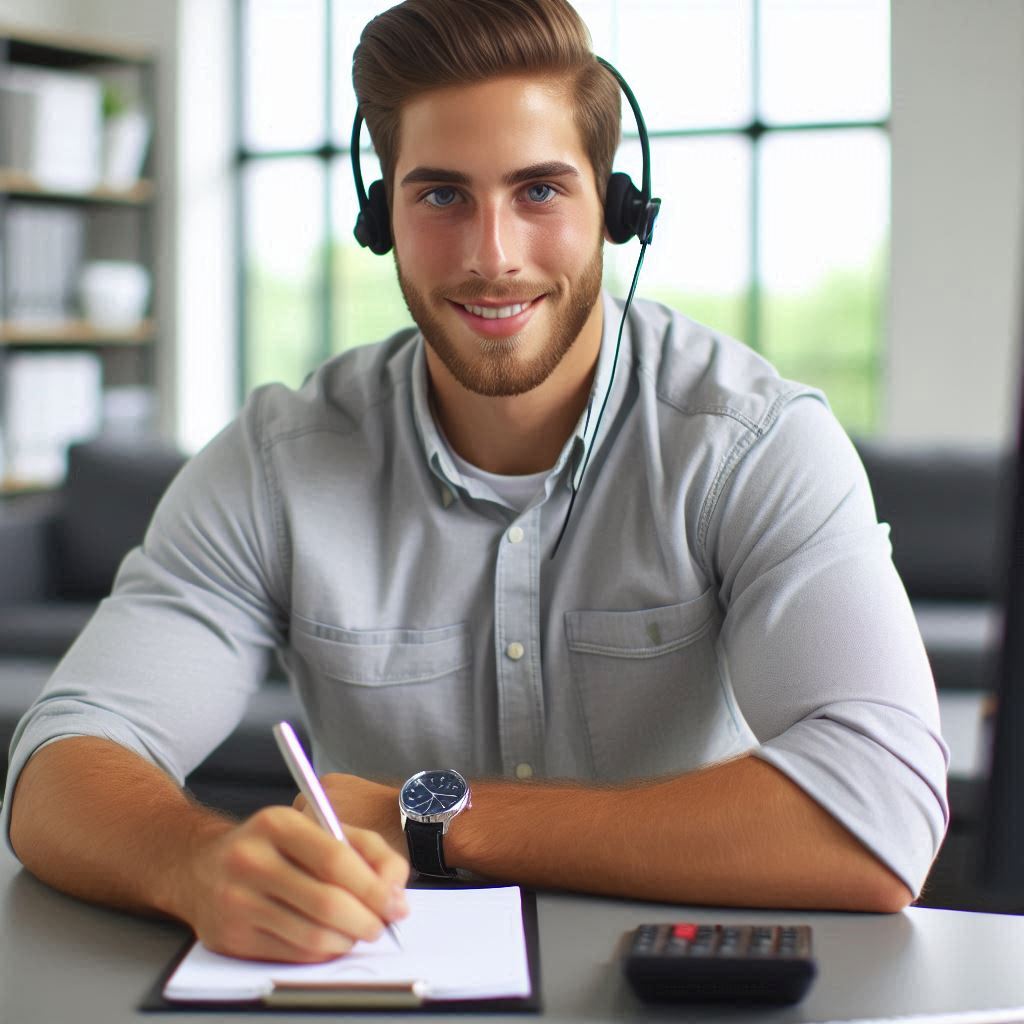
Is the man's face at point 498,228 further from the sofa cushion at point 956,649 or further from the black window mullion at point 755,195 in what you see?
the black window mullion at point 755,195

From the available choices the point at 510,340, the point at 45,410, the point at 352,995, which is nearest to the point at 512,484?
the point at 510,340

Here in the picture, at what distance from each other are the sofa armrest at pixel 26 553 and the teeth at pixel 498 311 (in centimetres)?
226

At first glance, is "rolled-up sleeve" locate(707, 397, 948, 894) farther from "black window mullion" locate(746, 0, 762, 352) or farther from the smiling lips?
"black window mullion" locate(746, 0, 762, 352)

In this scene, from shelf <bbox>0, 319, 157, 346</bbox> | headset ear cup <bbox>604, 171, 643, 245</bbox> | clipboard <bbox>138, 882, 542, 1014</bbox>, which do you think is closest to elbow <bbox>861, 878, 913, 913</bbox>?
clipboard <bbox>138, 882, 542, 1014</bbox>

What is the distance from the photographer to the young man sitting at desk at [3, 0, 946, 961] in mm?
1200

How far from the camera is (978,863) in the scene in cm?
52

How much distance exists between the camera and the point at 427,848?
39.0 inches

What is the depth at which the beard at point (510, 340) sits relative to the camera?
1363 mm

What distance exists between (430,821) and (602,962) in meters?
0.22

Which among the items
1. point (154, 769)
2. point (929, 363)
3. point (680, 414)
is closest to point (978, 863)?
point (154, 769)

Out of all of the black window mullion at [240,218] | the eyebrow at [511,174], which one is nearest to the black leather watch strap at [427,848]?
the eyebrow at [511,174]

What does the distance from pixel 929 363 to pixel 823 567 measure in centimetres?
309

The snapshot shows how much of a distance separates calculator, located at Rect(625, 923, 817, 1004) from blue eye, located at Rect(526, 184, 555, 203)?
83 cm

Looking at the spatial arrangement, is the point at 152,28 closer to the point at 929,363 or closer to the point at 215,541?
the point at 929,363
